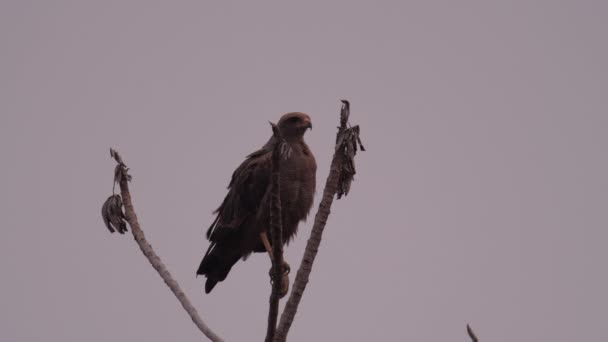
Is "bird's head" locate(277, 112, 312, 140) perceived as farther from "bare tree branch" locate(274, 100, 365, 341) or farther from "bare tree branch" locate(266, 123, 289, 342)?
"bare tree branch" locate(266, 123, 289, 342)

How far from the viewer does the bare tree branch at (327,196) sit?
4.67 m

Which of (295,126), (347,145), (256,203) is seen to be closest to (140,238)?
(347,145)

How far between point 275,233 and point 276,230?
0.02m

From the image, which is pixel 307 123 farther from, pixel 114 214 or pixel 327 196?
pixel 327 196

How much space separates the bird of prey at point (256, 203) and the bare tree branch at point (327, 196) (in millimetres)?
2703

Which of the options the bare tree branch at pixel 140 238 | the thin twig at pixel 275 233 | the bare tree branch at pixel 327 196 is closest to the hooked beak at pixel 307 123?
the bare tree branch at pixel 140 238

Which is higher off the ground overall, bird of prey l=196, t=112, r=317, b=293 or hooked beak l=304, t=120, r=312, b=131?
hooked beak l=304, t=120, r=312, b=131

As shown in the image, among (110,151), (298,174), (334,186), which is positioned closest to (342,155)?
(334,186)

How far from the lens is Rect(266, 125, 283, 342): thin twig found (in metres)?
4.17

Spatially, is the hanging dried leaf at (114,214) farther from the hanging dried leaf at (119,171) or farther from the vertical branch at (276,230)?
the vertical branch at (276,230)

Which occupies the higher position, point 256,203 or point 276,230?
point 256,203

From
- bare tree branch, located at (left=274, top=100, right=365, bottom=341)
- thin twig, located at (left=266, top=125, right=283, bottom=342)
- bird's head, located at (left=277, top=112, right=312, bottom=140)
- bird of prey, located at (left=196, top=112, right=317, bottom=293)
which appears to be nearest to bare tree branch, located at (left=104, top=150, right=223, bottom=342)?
bare tree branch, located at (left=274, top=100, right=365, bottom=341)

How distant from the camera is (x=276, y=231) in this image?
427cm

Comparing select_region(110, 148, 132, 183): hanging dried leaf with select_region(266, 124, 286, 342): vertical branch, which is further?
select_region(110, 148, 132, 183): hanging dried leaf
